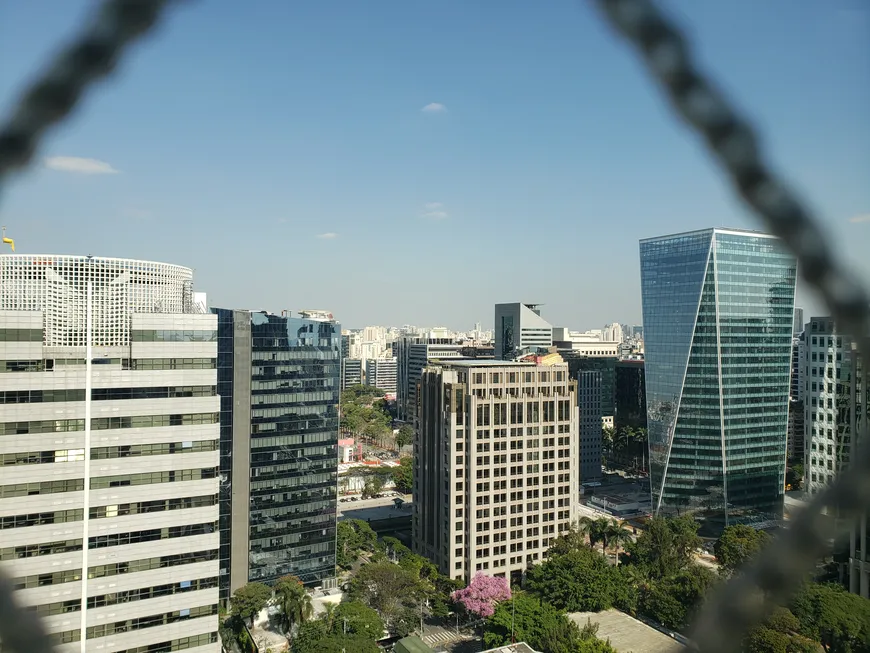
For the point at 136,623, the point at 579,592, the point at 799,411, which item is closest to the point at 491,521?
the point at 579,592

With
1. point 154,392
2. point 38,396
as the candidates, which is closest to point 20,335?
point 38,396

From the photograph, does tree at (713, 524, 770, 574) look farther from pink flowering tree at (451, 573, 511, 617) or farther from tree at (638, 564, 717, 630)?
pink flowering tree at (451, 573, 511, 617)

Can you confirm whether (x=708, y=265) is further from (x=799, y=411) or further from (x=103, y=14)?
(x=103, y=14)

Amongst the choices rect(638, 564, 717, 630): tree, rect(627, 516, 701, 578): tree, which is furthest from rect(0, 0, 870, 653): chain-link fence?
rect(627, 516, 701, 578): tree

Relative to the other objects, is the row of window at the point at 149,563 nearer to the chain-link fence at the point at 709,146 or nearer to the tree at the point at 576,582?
the tree at the point at 576,582

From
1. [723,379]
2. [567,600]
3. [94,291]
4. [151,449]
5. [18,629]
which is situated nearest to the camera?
[18,629]

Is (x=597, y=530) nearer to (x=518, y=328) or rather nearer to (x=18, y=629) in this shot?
(x=18, y=629)

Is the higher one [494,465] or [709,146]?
[709,146]
